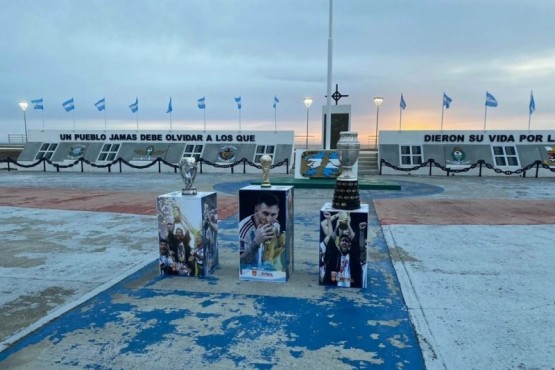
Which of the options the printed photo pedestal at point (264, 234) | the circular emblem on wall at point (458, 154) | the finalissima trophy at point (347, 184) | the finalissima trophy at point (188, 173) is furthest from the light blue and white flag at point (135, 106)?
the finalissima trophy at point (347, 184)

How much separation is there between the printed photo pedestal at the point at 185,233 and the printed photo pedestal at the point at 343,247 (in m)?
1.48

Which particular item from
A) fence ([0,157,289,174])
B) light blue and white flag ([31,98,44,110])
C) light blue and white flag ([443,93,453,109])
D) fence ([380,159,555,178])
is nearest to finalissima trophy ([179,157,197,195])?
fence ([0,157,289,174])

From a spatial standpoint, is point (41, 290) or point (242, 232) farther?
point (242, 232)

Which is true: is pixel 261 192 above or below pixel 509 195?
above

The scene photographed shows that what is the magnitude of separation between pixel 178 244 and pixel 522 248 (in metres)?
5.40

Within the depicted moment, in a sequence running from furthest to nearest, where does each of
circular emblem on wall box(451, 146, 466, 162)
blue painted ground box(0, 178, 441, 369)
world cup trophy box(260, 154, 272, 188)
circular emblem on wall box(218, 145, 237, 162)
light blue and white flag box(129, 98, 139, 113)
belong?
1. light blue and white flag box(129, 98, 139, 113)
2. circular emblem on wall box(218, 145, 237, 162)
3. circular emblem on wall box(451, 146, 466, 162)
4. world cup trophy box(260, 154, 272, 188)
5. blue painted ground box(0, 178, 441, 369)

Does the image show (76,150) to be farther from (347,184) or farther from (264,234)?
(347,184)

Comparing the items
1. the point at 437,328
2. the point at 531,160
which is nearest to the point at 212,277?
the point at 437,328

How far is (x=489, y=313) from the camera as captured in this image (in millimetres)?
4020

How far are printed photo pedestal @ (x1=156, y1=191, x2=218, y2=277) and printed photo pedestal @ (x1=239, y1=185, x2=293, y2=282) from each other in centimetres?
48

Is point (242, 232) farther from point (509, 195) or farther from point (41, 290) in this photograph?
point (509, 195)

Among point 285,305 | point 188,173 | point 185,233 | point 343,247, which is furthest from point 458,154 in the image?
point 285,305

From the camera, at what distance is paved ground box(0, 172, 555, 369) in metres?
3.26

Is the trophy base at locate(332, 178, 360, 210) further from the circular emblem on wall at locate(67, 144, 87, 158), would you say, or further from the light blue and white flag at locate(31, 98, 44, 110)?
the light blue and white flag at locate(31, 98, 44, 110)
